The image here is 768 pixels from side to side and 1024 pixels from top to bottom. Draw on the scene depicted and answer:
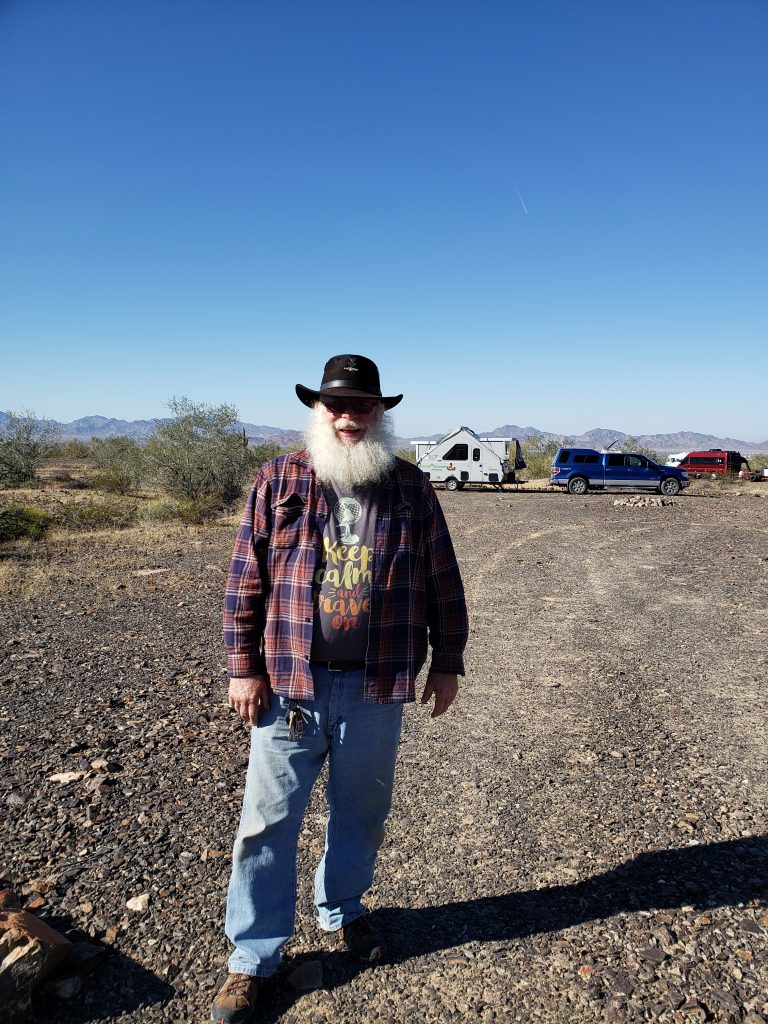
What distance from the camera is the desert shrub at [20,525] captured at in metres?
12.9

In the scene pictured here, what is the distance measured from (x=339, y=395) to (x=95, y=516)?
15.2 meters

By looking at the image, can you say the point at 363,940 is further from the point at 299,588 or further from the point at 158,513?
the point at 158,513

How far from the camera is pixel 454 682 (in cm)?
252

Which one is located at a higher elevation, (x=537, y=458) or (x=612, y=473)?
(x=537, y=458)

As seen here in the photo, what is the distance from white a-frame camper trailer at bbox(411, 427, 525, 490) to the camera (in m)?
29.2

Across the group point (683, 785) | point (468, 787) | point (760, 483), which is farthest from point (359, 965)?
point (760, 483)

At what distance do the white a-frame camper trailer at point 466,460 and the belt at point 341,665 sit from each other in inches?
1061

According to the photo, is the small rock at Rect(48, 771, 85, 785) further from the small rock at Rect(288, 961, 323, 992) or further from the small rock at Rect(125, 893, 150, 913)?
→ the small rock at Rect(288, 961, 323, 992)

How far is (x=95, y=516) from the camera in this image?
1598cm

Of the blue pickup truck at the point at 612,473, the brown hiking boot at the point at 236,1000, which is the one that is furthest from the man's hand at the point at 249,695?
the blue pickup truck at the point at 612,473

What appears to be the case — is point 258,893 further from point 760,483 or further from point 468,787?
point 760,483

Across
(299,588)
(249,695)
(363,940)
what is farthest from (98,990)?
(299,588)

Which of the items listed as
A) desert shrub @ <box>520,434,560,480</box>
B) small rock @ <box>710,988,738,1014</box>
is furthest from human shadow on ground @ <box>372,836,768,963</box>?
desert shrub @ <box>520,434,560,480</box>

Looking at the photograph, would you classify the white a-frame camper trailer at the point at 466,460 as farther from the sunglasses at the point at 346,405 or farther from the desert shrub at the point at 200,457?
the sunglasses at the point at 346,405
